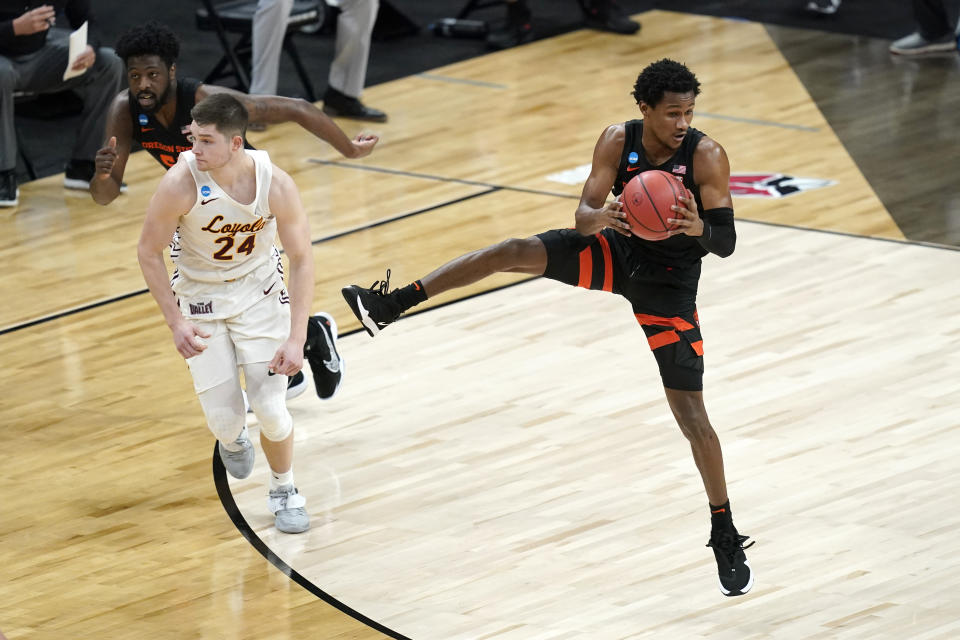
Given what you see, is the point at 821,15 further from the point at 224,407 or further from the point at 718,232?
the point at 224,407

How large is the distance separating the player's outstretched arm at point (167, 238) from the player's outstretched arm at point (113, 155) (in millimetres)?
926

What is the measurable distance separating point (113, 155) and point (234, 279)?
0.94 m

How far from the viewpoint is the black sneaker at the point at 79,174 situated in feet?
31.0

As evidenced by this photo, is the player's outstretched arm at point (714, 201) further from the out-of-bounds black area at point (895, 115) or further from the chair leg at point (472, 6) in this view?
the chair leg at point (472, 6)

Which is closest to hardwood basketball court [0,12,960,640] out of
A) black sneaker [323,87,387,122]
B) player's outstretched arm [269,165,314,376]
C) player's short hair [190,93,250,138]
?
player's outstretched arm [269,165,314,376]

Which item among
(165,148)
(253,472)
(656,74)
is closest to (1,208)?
(165,148)

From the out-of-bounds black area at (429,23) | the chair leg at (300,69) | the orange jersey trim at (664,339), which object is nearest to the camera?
the orange jersey trim at (664,339)

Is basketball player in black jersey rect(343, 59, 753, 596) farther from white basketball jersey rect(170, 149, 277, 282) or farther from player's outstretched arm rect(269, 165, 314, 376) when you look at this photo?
white basketball jersey rect(170, 149, 277, 282)

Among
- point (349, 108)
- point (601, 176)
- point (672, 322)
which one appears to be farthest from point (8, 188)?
point (672, 322)

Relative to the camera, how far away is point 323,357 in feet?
21.2

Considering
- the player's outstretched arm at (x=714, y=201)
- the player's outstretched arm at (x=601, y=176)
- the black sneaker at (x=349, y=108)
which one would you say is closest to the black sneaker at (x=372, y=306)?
the player's outstretched arm at (x=601, y=176)

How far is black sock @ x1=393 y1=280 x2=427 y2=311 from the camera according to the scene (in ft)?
18.7

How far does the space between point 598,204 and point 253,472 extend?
184cm

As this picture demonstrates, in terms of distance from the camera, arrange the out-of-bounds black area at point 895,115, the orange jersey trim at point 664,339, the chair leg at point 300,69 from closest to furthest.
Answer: the orange jersey trim at point 664,339 < the out-of-bounds black area at point 895,115 < the chair leg at point 300,69
